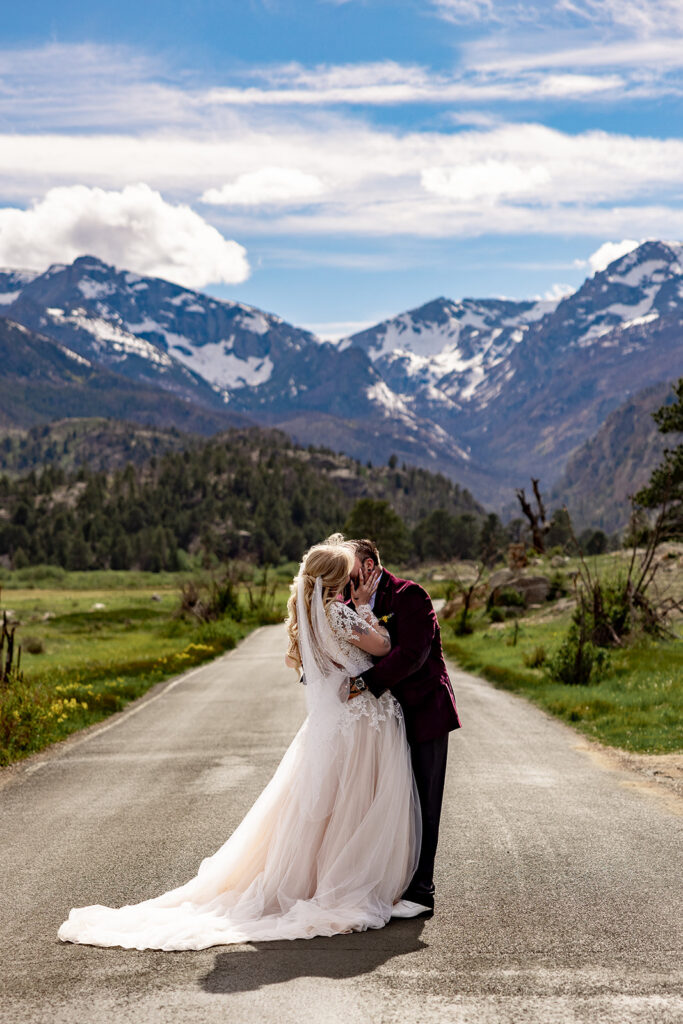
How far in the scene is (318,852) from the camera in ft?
24.2

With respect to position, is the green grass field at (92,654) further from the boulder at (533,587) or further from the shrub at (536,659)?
the boulder at (533,587)

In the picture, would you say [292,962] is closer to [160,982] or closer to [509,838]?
[160,982]

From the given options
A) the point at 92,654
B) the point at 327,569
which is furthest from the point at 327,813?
the point at 92,654

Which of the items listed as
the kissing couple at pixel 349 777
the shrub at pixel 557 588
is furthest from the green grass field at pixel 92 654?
the shrub at pixel 557 588

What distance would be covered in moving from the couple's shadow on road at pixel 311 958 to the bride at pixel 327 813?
0.71ft

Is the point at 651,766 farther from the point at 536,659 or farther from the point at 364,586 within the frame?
the point at 536,659

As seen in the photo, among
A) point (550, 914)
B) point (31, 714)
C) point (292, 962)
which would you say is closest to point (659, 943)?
point (550, 914)

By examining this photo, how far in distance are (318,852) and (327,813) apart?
0.92 feet

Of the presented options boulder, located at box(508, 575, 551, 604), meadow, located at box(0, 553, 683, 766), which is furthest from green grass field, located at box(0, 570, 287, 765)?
boulder, located at box(508, 575, 551, 604)

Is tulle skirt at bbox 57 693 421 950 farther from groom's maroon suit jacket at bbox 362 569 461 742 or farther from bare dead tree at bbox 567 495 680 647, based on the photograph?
bare dead tree at bbox 567 495 680 647

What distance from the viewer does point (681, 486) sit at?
127 ft

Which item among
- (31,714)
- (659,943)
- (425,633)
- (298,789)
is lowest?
(31,714)

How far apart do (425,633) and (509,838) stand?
3016 mm

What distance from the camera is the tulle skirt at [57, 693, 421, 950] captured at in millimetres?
6930
